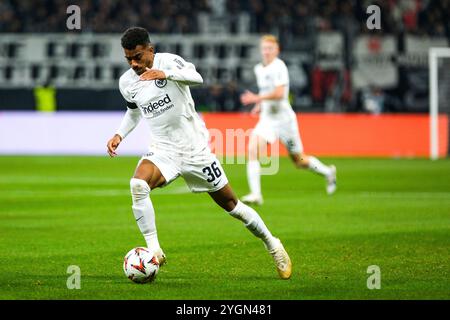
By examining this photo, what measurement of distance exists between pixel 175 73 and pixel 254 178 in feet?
23.5

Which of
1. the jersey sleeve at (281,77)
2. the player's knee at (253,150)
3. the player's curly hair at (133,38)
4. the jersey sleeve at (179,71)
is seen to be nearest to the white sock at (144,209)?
the jersey sleeve at (179,71)

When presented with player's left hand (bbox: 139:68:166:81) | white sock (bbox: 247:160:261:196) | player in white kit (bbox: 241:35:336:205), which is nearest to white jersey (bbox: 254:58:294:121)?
player in white kit (bbox: 241:35:336:205)

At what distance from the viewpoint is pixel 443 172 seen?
70.7ft

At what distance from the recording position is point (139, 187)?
8.34 m

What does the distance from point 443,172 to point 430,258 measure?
12400 mm

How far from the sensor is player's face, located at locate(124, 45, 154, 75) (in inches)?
325

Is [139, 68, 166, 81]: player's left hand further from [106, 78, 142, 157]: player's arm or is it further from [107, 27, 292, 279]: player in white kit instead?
[106, 78, 142, 157]: player's arm

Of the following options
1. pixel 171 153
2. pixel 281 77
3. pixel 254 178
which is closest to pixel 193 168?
pixel 171 153

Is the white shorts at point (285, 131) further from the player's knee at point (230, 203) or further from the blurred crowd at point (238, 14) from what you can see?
the blurred crowd at point (238, 14)

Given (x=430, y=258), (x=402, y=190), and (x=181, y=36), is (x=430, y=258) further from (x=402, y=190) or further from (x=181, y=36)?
(x=181, y=36)

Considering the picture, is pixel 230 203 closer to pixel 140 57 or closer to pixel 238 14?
pixel 140 57

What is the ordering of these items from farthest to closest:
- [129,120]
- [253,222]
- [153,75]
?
[129,120] → [253,222] → [153,75]

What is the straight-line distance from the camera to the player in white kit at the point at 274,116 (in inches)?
618

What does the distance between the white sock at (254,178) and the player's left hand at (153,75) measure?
7.26m
